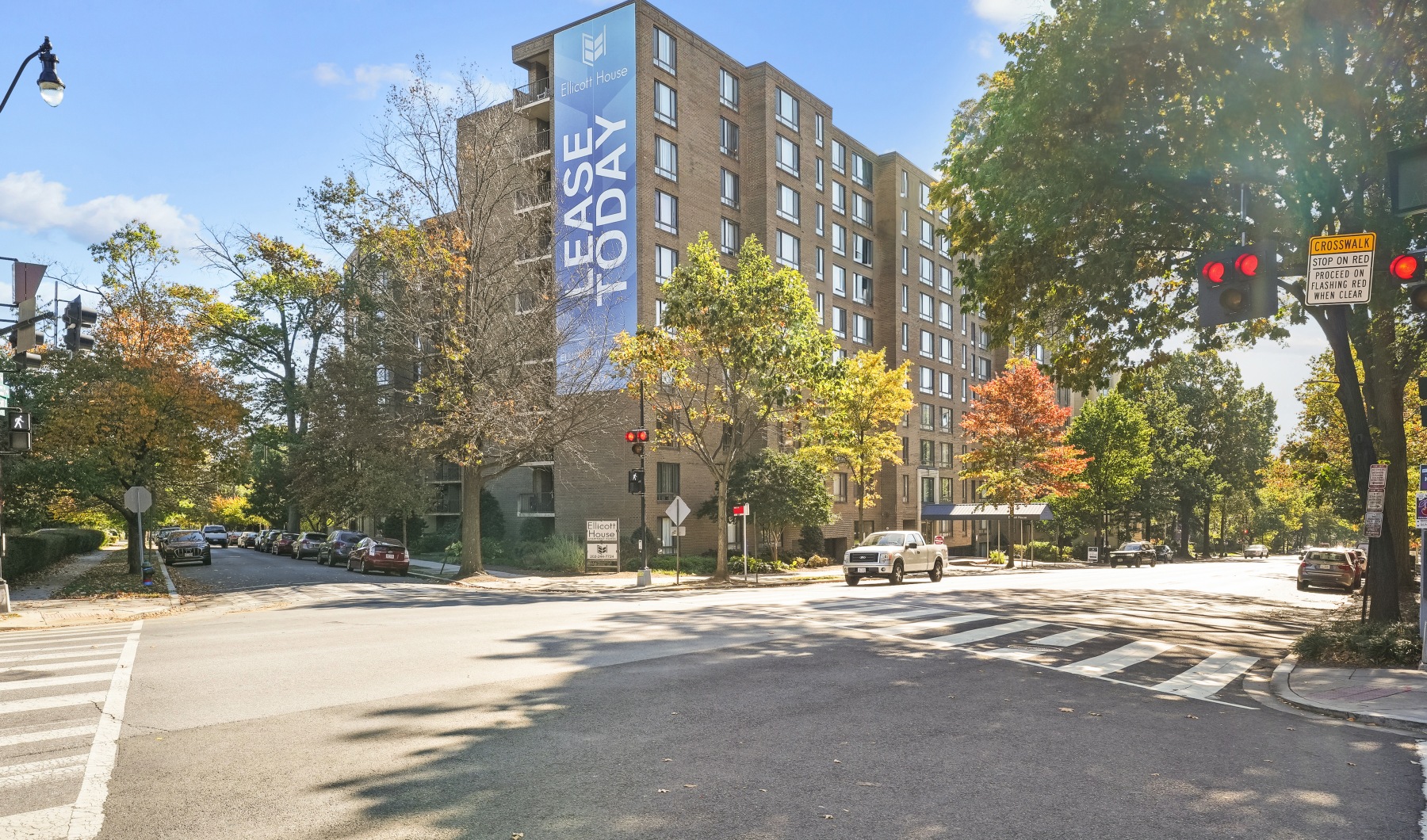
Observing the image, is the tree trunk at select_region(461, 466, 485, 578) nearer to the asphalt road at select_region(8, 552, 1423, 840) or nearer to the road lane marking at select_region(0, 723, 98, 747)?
the asphalt road at select_region(8, 552, 1423, 840)

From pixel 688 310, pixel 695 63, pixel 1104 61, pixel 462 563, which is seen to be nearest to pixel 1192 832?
pixel 1104 61

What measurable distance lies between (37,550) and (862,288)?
45175 mm

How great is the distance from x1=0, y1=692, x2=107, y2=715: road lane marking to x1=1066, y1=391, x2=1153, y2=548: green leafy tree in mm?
62706

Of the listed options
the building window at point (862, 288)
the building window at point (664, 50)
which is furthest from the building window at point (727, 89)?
the building window at point (862, 288)

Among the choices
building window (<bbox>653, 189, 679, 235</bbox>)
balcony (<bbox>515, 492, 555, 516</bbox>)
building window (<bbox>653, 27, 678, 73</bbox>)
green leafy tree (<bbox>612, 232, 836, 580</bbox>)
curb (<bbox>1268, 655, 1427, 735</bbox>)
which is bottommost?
curb (<bbox>1268, 655, 1427, 735</bbox>)

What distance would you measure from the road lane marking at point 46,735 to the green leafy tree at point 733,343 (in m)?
23.1

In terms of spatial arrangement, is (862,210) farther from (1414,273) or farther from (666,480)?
(1414,273)

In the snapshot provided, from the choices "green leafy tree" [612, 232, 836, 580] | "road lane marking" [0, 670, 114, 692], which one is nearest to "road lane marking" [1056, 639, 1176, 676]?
"road lane marking" [0, 670, 114, 692]

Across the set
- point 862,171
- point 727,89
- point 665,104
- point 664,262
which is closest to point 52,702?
point 664,262

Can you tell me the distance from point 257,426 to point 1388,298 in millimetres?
54191

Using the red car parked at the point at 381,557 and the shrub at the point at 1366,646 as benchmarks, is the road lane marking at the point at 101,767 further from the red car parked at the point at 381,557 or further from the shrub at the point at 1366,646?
the red car parked at the point at 381,557

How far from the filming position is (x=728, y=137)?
4669cm

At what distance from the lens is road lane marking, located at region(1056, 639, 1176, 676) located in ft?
37.8

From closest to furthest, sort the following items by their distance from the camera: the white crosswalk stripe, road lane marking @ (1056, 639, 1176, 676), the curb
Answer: the white crosswalk stripe → the curb → road lane marking @ (1056, 639, 1176, 676)
